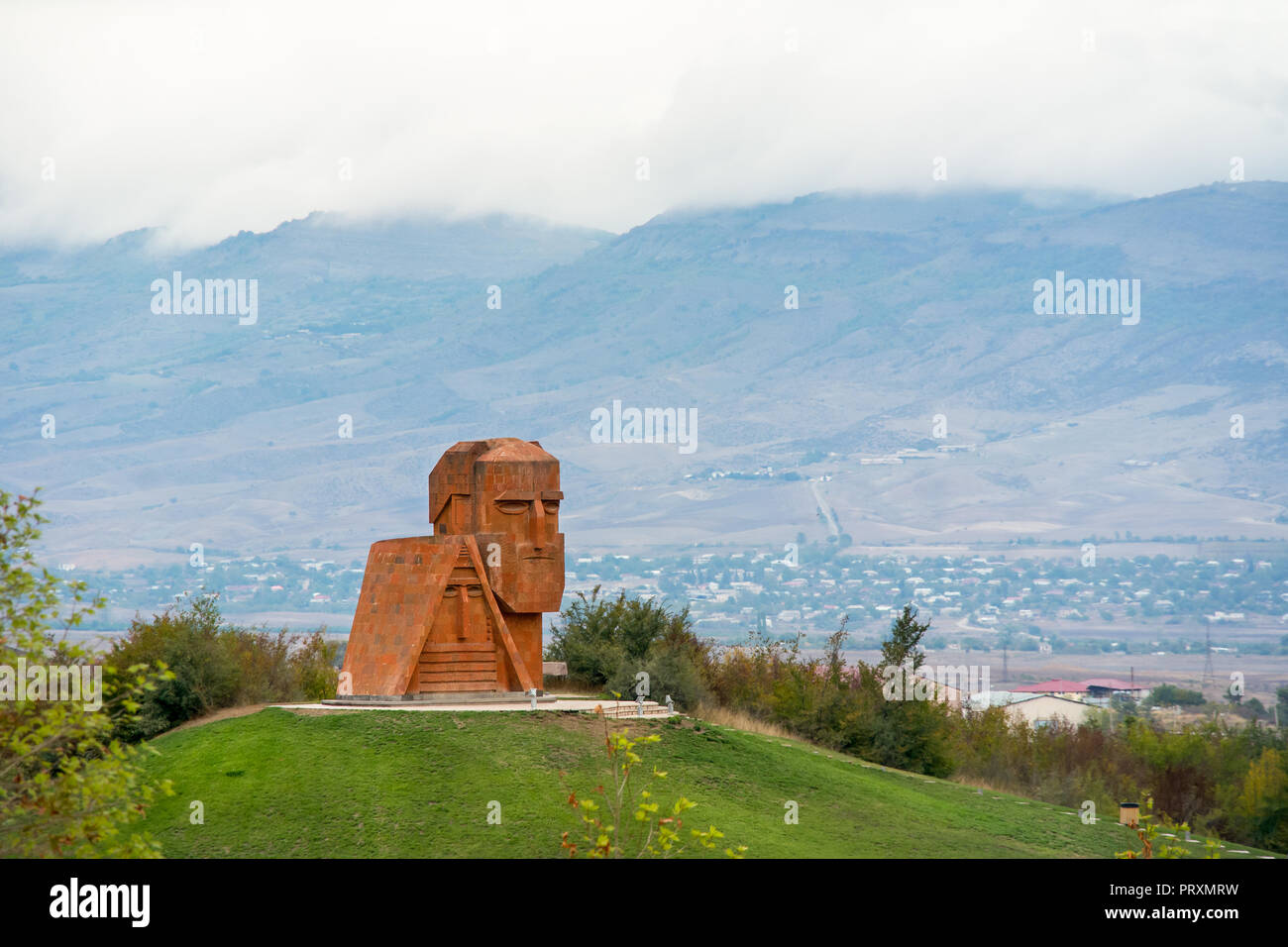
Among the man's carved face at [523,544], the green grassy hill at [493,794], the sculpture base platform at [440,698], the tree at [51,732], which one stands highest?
the man's carved face at [523,544]

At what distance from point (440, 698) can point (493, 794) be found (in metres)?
4.63

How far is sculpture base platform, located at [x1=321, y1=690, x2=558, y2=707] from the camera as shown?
89.8ft

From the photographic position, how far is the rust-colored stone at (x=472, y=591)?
27.9m

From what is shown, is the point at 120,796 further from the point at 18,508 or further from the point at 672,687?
the point at 672,687

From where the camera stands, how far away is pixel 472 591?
28297 millimetres

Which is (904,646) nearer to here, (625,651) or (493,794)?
(625,651)

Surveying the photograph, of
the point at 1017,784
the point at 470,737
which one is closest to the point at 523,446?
the point at 470,737

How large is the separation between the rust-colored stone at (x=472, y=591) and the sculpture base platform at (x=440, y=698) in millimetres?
115

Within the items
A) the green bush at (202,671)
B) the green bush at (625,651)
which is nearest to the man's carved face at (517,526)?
the green bush at (625,651)

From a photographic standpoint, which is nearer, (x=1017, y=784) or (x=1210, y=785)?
(x=1017, y=784)

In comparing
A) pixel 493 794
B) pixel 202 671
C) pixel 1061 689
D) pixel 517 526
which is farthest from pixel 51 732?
pixel 1061 689

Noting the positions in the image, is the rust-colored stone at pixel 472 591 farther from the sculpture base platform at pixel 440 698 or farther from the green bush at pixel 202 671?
the green bush at pixel 202 671
